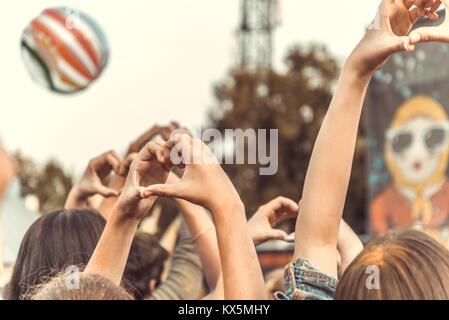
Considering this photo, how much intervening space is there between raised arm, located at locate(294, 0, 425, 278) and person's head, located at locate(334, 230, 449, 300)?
22cm

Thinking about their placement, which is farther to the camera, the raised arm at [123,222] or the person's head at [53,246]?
the person's head at [53,246]

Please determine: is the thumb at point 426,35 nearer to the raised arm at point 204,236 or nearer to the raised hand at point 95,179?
the raised arm at point 204,236

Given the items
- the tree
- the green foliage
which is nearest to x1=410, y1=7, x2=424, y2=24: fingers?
the green foliage

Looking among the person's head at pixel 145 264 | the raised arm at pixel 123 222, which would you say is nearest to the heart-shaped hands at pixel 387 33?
the raised arm at pixel 123 222

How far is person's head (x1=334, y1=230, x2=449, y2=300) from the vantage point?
1176mm

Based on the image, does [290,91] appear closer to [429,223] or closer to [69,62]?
[429,223]

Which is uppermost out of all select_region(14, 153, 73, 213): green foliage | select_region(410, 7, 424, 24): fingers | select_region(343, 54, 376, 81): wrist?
select_region(410, 7, 424, 24): fingers

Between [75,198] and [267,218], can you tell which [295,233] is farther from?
[75,198]

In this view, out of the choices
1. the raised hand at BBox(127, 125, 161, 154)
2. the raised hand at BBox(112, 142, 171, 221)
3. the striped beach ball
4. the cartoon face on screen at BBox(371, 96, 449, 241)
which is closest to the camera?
the raised hand at BBox(112, 142, 171, 221)

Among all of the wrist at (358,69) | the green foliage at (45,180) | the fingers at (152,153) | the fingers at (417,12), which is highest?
the fingers at (417,12)

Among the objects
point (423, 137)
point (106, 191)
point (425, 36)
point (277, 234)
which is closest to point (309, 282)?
point (277, 234)

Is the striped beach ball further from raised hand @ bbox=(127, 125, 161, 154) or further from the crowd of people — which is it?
the crowd of people

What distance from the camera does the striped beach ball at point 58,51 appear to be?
3.16 metres

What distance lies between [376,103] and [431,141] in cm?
96
